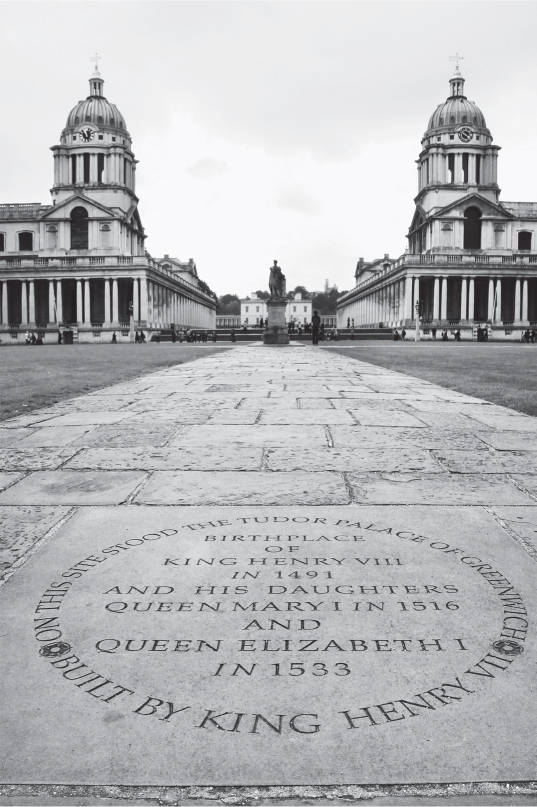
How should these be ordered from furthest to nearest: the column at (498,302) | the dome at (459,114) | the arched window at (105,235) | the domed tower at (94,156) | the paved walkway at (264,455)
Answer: the dome at (459,114), the domed tower at (94,156), the arched window at (105,235), the column at (498,302), the paved walkway at (264,455)

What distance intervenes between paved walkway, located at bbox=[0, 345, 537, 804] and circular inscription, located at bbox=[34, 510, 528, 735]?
12 mm

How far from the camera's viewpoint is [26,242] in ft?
285

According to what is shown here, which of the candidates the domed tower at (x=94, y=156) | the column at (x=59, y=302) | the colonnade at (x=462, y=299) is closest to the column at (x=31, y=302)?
the column at (x=59, y=302)

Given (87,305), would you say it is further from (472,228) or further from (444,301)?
(472,228)

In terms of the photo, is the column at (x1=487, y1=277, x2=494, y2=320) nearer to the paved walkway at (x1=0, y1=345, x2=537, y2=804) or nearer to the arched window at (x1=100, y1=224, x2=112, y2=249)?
the arched window at (x1=100, y1=224, x2=112, y2=249)

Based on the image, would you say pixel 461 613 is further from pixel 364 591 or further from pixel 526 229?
pixel 526 229

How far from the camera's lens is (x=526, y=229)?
8619 centimetres

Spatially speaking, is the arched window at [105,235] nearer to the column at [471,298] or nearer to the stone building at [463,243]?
the stone building at [463,243]

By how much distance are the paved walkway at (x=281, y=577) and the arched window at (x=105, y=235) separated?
259 ft

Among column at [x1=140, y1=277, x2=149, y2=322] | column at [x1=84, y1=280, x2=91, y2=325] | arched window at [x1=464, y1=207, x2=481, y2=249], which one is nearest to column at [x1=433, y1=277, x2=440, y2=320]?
arched window at [x1=464, y1=207, x2=481, y2=249]

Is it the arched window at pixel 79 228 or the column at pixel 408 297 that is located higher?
the arched window at pixel 79 228

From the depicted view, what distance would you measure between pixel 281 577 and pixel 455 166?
298 ft

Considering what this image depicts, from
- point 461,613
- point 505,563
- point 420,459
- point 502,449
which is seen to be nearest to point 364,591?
point 461,613

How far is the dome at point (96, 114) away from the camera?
84.8m
